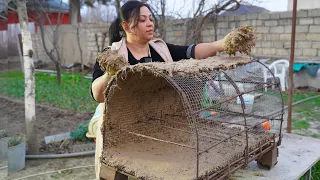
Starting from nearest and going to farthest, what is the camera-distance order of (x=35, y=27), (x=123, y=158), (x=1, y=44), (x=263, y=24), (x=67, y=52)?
(x=123, y=158) → (x=1, y=44) → (x=263, y=24) → (x=67, y=52) → (x=35, y=27)

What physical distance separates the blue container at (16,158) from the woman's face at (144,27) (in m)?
2.23

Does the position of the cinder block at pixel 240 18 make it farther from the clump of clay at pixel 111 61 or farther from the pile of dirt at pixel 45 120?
the clump of clay at pixel 111 61

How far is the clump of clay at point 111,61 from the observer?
5.68 feet

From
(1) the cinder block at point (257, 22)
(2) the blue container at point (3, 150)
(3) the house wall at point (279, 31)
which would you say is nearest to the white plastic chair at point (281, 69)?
(3) the house wall at point (279, 31)

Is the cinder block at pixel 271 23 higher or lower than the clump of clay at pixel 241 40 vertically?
higher

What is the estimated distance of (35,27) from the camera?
1603cm

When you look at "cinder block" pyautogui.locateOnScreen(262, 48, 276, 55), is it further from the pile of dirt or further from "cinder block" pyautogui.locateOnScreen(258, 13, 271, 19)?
the pile of dirt

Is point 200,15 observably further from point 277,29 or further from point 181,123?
point 181,123

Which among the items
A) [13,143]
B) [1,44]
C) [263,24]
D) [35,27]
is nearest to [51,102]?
[1,44]

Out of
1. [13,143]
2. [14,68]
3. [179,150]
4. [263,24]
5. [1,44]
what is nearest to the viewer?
[179,150]

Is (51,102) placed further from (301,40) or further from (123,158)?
(301,40)

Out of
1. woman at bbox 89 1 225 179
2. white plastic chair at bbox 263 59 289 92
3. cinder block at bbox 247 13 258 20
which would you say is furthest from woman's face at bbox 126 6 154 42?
cinder block at bbox 247 13 258 20

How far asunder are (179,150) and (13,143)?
7.27 feet

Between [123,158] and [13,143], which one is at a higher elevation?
[123,158]
